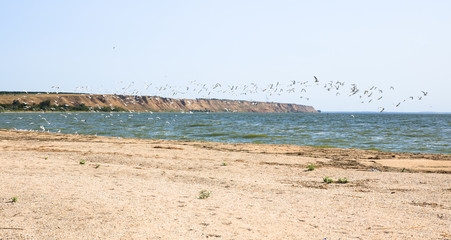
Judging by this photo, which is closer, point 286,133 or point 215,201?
point 215,201

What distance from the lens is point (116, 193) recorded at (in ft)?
33.7

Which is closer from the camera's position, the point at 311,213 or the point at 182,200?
the point at 311,213

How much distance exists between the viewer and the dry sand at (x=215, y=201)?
24.3ft

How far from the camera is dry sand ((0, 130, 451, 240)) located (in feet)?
24.3

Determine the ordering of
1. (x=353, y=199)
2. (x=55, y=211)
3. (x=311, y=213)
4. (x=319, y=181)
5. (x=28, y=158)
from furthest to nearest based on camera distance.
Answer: (x=28, y=158) → (x=319, y=181) → (x=353, y=199) → (x=311, y=213) → (x=55, y=211)

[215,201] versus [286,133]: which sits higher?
[215,201]

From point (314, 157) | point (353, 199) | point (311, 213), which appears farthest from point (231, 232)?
point (314, 157)

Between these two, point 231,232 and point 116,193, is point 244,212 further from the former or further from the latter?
point 116,193

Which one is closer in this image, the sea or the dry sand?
the dry sand

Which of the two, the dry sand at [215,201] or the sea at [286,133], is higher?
the dry sand at [215,201]

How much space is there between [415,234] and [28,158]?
16.4 metres

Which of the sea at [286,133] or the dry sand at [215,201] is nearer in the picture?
the dry sand at [215,201]

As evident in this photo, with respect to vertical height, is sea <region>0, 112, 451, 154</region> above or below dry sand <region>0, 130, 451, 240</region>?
below

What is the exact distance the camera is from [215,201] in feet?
32.5
